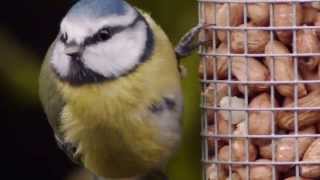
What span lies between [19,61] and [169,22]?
536mm

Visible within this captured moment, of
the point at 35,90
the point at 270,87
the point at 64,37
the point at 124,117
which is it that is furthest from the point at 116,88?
the point at 35,90

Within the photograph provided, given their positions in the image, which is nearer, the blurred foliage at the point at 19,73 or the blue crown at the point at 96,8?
the blue crown at the point at 96,8

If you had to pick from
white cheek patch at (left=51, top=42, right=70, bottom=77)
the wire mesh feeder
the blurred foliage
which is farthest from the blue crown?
the blurred foliage

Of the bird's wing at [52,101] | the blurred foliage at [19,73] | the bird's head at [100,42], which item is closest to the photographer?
the bird's head at [100,42]

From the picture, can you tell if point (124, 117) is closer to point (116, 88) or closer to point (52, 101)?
point (116, 88)

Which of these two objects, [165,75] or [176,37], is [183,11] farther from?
[165,75]

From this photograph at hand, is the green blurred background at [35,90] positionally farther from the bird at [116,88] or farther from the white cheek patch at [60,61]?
the white cheek patch at [60,61]

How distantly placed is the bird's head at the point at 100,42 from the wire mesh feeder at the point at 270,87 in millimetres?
189

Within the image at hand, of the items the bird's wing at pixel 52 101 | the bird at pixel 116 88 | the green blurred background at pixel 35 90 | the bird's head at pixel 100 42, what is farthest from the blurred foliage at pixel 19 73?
the bird's head at pixel 100 42

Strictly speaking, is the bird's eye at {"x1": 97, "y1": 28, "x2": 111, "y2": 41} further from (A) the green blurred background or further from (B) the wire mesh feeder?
(A) the green blurred background

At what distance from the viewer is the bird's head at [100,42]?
8.91 ft

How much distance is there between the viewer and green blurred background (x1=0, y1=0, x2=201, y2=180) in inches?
134

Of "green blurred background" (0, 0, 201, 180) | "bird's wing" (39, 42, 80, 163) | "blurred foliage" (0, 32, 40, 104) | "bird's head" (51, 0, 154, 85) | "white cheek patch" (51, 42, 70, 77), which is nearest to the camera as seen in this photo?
"bird's head" (51, 0, 154, 85)

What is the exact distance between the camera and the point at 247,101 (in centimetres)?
281
